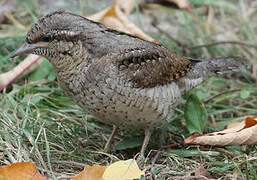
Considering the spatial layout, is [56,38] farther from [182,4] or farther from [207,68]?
[182,4]

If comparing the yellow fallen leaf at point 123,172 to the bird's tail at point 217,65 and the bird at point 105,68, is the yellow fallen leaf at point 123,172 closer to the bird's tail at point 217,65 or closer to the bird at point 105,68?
the bird at point 105,68

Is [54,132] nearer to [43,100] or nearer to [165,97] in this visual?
[43,100]

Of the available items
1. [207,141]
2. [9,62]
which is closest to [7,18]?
[9,62]

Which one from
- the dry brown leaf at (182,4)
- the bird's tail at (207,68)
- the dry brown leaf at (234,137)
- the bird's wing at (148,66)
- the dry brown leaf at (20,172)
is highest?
the dry brown leaf at (182,4)

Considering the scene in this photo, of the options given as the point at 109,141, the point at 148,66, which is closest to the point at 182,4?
the point at 148,66

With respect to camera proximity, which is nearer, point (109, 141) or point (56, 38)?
point (56, 38)

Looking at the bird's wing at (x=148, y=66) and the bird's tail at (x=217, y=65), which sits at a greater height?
the bird's wing at (x=148, y=66)

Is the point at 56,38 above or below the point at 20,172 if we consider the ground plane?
above

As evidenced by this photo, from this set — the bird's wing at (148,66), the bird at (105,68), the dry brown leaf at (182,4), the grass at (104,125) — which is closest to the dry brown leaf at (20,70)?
the grass at (104,125)
